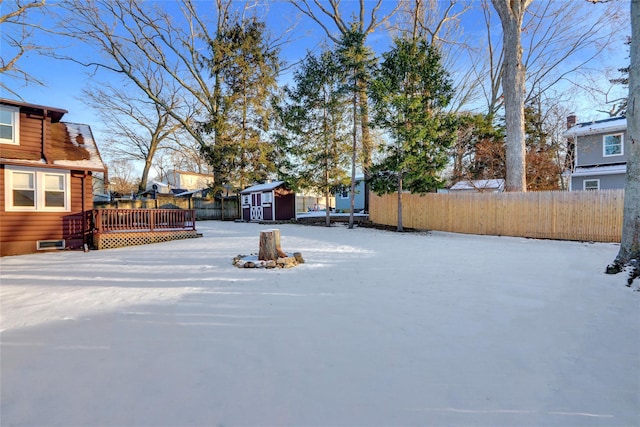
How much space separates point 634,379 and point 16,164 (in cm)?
1263

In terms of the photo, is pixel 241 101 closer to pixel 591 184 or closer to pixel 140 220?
pixel 140 220

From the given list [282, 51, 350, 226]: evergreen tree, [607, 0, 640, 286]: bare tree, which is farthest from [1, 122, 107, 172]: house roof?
[607, 0, 640, 286]: bare tree

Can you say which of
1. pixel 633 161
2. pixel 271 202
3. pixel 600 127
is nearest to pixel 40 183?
pixel 271 202

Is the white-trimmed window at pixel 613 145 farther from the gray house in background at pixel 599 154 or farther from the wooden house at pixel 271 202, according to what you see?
the wooden house at pixel 271 202

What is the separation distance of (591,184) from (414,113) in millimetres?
12418

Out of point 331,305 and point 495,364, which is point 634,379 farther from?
point 331,305

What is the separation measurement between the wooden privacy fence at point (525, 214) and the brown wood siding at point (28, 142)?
13.9m

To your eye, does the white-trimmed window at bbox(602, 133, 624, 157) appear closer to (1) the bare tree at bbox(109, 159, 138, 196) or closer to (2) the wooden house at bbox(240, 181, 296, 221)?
(2) the wooden house at bbox(240, 181, 296, 221)

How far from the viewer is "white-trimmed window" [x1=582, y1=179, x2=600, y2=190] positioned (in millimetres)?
16759

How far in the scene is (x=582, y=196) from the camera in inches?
396

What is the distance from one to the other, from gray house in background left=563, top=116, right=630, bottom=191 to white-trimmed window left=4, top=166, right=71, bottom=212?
76.8 feet

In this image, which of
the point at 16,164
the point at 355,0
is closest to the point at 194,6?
the point at 355,0

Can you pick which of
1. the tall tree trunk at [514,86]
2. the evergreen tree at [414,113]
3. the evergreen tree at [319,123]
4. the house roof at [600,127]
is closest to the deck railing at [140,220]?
the evergreen tree at [319,123]

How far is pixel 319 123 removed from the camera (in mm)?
16312
